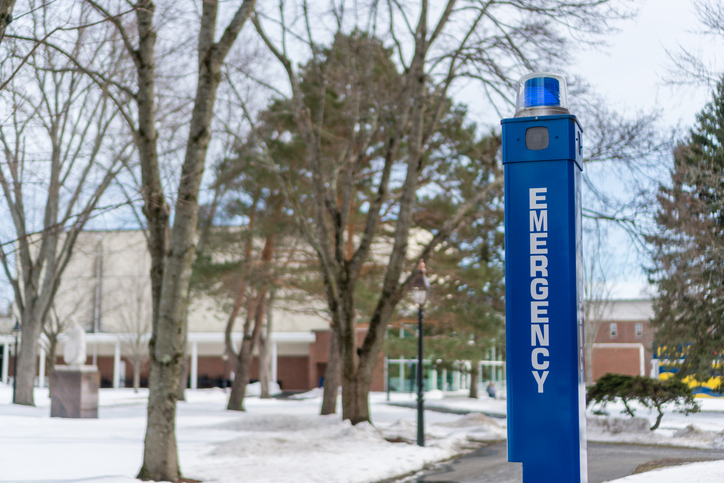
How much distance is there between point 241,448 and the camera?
13.4 m

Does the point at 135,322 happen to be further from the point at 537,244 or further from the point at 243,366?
the point at 537,244

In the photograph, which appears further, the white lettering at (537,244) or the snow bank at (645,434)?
the snow bank at (645,434)

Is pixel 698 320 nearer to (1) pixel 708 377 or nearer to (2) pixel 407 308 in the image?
(1) pixel 708 377

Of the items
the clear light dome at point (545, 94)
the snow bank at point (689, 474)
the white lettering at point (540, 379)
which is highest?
the clear light dome at point (545, 94)

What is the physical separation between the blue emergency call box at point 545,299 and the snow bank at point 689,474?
367 centimetres

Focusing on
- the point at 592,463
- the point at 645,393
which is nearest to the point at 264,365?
the point at 645,393

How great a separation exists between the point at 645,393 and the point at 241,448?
24.0ft

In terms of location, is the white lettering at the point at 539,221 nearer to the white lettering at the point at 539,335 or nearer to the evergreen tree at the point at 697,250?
the white lettering at the point at 539,335

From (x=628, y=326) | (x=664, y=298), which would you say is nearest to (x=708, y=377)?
(x=664, y=298)

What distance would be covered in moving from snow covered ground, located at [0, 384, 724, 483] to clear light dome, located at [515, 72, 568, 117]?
172 inches

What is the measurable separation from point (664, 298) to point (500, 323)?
12051mm

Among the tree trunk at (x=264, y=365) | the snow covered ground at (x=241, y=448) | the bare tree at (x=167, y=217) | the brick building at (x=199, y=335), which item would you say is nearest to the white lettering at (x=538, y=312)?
the bare tree at (x=167, y=217)

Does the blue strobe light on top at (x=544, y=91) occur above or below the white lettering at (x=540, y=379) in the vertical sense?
above

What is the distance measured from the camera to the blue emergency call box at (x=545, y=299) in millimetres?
3117
